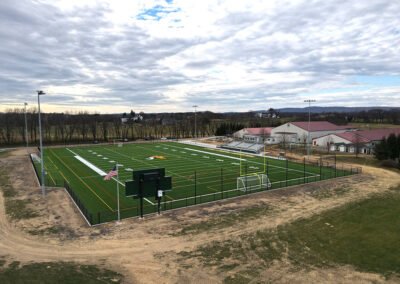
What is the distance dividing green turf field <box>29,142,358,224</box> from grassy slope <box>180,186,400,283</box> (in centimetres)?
866

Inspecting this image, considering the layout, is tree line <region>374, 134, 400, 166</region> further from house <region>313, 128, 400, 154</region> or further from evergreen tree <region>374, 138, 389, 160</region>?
house <region>313, 128, 400, 154</region>

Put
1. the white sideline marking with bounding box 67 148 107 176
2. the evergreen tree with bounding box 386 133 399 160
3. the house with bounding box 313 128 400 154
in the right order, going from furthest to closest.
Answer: the house with bounding box 313 128 400 154
the evergreen tree with bounding box 386 133 399 160
the white sideline marking with bounding box 67 148 107 176


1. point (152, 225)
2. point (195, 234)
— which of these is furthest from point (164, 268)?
point (152, 225)

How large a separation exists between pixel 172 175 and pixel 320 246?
979 inches

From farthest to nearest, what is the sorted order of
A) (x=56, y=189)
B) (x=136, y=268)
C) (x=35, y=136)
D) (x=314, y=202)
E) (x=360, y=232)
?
(x=35, y=136) < (x=56, y=189) < (x=314, y=202) < (x=360, y=232) < (x=136, y=268)

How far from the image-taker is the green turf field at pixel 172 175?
29.3 metres

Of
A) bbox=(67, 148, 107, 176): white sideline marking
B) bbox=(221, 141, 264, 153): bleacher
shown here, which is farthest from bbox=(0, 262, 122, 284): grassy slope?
bbox=(221, 141, 264, 153): bleacher

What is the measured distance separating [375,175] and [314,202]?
701 inches

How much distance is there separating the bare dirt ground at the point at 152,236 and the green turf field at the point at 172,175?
2019 mm

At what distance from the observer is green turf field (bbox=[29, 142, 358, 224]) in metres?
29.3

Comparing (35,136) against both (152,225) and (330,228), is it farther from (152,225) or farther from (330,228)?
(330,228)

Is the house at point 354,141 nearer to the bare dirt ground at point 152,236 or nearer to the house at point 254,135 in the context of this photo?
the house at point 254,135

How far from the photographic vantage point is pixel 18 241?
20938 mm

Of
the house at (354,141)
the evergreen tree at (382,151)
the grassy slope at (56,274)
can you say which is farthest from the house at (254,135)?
the grassy slope at (56,274)
